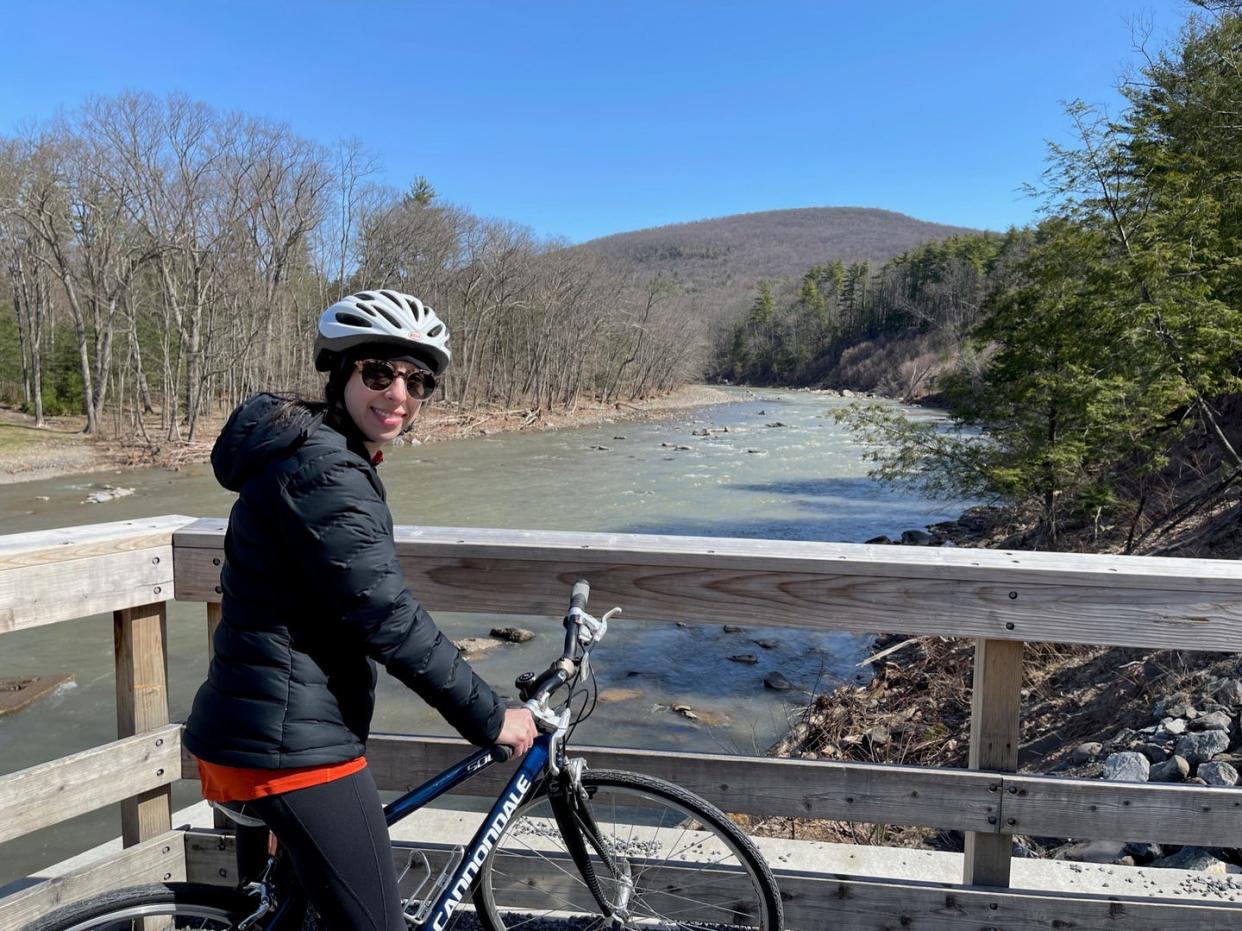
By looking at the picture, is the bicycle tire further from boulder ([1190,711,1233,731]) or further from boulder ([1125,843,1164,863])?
boulder ([1190,711,1233,731])

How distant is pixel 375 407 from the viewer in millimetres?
1747

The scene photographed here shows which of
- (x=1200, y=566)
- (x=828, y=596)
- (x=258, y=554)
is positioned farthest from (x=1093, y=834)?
(x=258, y=554)

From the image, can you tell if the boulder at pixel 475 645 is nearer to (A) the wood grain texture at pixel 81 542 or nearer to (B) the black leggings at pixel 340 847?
(A) the wood grain texture at pixel 81 542

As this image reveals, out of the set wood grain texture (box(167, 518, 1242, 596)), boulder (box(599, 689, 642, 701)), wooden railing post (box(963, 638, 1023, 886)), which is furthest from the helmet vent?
boulder (box(599, 689, 642, 701))

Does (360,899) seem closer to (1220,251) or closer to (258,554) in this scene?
(258,554)

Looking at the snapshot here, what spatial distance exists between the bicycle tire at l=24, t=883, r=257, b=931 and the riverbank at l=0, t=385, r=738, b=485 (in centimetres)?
2230

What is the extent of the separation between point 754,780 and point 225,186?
3378 centimetres

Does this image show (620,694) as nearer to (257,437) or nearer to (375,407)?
(375,407)

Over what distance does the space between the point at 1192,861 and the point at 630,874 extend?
2.75 m

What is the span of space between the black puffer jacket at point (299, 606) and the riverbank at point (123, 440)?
2254 centimetres

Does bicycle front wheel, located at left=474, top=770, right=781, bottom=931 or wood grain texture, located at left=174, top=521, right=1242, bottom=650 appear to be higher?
wood grain texture, located at left=174, top=521, right=1242, bottom=650

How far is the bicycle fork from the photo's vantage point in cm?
203

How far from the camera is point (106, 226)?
28.2m

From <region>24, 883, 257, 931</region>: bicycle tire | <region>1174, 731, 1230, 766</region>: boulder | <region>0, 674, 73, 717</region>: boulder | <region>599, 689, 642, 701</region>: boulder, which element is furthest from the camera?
<region>599, 689, 642, 701</region>: boulder
